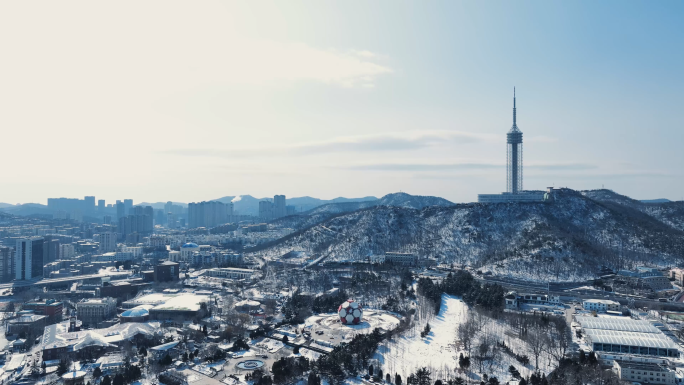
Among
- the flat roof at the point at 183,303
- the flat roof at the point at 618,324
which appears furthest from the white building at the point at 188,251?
the flat roof at the point at 618,324

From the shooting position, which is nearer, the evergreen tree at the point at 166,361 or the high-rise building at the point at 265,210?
the evergreen tree at the point at 166,361

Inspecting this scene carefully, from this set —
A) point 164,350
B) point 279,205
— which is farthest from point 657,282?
point 279,205

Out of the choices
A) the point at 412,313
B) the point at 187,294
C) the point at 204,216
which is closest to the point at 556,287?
the point at 412,313

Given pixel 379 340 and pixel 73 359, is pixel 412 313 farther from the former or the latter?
pixel 73 359

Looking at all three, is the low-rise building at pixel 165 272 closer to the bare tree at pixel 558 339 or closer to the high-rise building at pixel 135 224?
the bare tree at pixel 558 339

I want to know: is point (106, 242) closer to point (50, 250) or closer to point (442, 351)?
point (50, 250)

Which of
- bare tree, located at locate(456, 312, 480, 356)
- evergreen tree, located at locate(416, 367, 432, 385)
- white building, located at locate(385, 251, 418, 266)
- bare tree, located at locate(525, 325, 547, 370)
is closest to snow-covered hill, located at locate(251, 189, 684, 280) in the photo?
white building, located at locate(385, 251, 418, 266)
